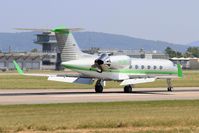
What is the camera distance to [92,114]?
3095 centimetres

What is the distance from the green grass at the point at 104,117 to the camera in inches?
973

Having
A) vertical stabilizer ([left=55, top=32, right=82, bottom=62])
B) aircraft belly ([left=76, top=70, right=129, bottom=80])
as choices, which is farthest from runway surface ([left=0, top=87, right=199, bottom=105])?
vertical stabilizer ([left=55, top=32, right=82, bottom=62])

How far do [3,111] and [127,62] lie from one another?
921 inches

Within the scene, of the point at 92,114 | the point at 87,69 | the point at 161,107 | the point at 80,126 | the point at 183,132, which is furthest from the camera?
the point at 87,69

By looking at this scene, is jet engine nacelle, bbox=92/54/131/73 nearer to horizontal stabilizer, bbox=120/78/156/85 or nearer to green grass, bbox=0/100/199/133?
horizontal stabilizer, bbox=120/78/156/85

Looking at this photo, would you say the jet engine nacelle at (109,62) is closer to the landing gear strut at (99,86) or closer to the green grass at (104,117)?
the landing gear strut at (99,86)

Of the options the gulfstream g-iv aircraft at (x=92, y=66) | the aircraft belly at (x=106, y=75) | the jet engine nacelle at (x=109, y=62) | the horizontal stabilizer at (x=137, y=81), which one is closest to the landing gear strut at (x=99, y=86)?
the gulfstream g-iv aircraft at (x=92, y=66)

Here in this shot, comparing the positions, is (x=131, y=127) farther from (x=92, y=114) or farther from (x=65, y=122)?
(x=92, y=114)

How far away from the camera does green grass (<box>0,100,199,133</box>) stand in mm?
24719

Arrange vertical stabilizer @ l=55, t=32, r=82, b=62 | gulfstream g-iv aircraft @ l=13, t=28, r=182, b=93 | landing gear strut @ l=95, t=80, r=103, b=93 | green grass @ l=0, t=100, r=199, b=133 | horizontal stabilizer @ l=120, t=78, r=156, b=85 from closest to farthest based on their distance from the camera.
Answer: green grass @ l=0, t=100, r=199, b=133 → gulfstream g-iv aircraft @ l=13, t=28, r=182, b=93 → horizontal stabilizer @ l=120, t=78, r=156, b=85 → vertical stabilizer @ l=55, t=32, r=82, b=62 → landing gear strut @ l=95, t=80, r=103, b=93

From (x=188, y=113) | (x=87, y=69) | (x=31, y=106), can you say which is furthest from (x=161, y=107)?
(x=87, y=69)

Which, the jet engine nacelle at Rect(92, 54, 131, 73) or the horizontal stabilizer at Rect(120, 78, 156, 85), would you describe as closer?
the jet engine nacelle at Rect(92, 54, 131, 73)

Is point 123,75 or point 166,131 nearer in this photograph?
point 166,131

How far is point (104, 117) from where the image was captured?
2894cm
